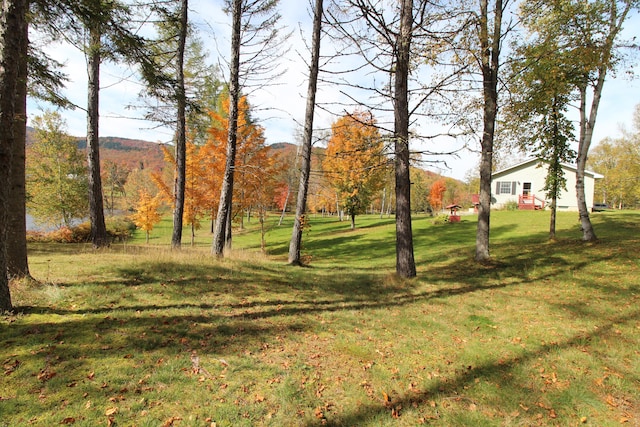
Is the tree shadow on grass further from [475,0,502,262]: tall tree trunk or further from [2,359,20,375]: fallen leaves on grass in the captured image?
[475,0,502,262]: tall tree trunk

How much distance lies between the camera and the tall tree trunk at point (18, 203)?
185 inches

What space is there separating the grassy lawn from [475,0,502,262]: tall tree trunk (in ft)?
7.35

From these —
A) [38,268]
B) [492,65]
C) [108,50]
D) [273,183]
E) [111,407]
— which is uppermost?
[492,65]

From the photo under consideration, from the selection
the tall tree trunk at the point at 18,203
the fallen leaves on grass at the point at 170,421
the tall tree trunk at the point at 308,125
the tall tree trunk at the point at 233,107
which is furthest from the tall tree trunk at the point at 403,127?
the tall tree trunk at the point at 18,203

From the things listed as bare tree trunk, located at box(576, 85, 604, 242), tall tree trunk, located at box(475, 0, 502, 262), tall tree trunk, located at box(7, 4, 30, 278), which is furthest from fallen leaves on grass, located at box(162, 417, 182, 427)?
bare tree trunk, located at box(576, 85, 604, 242)

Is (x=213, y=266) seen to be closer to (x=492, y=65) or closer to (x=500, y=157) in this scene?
(x=492, y=65)

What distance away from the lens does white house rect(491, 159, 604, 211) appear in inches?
1043

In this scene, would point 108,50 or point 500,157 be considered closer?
point 108,50

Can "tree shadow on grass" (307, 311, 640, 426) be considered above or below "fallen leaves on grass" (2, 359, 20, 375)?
below

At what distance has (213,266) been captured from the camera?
7.07 metres

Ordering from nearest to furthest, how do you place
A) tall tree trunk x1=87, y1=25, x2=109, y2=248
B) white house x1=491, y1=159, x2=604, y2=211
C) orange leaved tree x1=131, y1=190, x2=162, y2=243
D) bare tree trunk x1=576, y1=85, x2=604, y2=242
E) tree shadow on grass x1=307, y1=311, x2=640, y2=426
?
tree shadow on grass x1=307, y1=311, x2=640, y2=426 < tall tree trunk x1=87, y1=25, x2=109, y2=248 < bare tree trunk x1=576, y1=85, x2=604, y2=242 < orange leaved tree x1=131, y1=190, x2=162, y2=243 < white house x1=491, y1=159, x2=604, y2=211

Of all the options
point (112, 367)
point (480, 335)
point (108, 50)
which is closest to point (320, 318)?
point (480, 335)

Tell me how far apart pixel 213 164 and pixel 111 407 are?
13911 millimetres

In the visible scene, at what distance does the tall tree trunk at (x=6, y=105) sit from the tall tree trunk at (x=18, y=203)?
916mm
